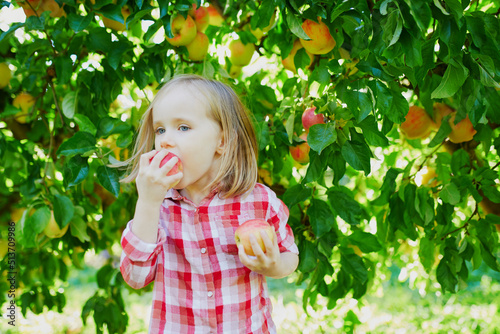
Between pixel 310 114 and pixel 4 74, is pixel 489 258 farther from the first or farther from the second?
pixel 4 74

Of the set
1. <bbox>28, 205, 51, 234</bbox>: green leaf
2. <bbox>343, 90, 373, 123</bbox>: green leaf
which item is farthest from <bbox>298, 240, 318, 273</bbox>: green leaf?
<bbox>28, 205, 51, 234</bbox>: green leaf

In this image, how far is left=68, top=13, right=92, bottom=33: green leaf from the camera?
1.28 metres

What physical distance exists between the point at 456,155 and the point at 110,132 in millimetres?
994

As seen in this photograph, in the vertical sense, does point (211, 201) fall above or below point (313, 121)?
below

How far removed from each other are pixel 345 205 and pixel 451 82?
1.56ft

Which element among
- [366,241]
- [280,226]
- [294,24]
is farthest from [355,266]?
[294,24]

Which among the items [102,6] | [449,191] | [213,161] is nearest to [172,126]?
[213,161]

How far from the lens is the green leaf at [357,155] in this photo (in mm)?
1154

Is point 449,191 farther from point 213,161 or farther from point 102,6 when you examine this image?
point 102,6

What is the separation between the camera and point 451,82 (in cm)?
106

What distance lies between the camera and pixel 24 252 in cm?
215

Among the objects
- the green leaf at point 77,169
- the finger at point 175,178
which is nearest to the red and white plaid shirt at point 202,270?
the finger at point 175,178

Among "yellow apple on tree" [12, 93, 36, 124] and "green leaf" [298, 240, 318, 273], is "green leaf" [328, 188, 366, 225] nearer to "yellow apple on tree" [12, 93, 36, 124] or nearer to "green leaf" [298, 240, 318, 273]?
"green leaf" [298, 240, 318, 273]

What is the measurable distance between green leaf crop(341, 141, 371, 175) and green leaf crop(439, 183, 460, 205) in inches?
13.8
